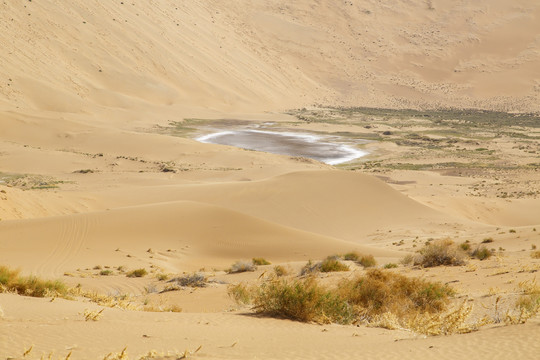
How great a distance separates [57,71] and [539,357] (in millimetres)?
58404

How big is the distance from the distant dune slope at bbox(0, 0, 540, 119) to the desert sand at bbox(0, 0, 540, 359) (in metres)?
0.32

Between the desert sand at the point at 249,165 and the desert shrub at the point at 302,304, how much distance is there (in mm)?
307

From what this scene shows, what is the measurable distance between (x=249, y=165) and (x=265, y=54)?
2253 inches

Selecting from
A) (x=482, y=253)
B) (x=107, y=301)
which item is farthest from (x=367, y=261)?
(x=107, y=301)

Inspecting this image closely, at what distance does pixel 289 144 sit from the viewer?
51312 mm

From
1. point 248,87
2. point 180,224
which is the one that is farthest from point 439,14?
point 180,224

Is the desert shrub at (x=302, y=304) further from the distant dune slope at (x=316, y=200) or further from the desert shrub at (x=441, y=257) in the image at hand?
the distant dune slope at (x=316, y=200)

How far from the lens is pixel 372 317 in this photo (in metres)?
9.25

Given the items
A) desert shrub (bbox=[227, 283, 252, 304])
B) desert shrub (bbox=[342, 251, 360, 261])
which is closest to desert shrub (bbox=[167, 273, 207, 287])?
desert shrub (bbox=[227, 283, 252, 304])

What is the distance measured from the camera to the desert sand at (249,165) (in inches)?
310

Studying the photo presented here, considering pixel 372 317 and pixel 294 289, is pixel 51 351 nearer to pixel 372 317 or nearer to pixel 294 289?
pixel 294 289

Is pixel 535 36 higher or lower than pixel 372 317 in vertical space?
higher

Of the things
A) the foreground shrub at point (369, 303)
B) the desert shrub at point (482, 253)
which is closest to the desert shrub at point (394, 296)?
the foreground shrub at point (369, 303)

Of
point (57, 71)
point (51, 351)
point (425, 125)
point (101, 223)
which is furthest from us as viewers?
point (425, 125)
